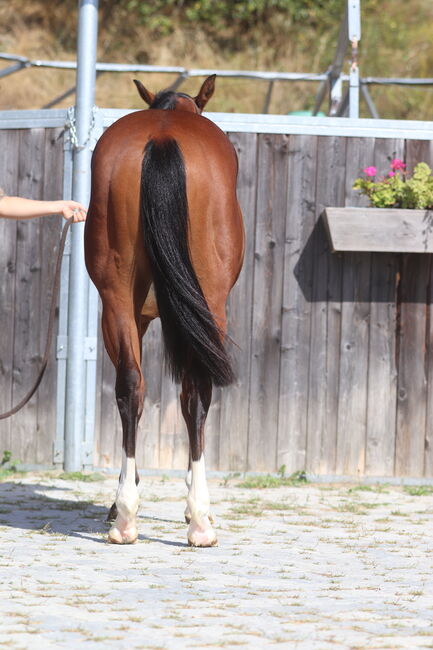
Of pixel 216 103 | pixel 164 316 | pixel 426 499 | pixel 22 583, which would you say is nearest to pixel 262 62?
pixel 216 103

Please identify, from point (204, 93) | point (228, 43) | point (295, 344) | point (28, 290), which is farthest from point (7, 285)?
point (228, 43)

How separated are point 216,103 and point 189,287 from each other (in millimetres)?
10924

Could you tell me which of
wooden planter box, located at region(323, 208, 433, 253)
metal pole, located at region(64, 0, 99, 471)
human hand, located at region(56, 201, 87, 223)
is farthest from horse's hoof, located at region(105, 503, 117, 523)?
wooden planter box, located at region(323, 208, 433, 253)

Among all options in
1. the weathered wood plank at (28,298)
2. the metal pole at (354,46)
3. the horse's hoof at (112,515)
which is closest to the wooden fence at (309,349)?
the weathered wood plank at (28,298)

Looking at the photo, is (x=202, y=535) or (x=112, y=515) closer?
(x=202, y=535)

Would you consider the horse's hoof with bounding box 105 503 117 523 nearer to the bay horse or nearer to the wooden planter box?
the bay horse

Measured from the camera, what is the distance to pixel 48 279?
6.70 metres

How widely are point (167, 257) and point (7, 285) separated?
2.67m

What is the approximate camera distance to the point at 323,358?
6637 millimetres

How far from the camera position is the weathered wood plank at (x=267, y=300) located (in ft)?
21.8

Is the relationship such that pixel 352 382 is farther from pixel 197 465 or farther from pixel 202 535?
pixel 202 535

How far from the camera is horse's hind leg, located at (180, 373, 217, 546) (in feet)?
14.4

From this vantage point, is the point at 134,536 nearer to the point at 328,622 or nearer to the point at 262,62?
the point at 328,622

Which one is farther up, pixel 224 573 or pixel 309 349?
pixel 309 349
